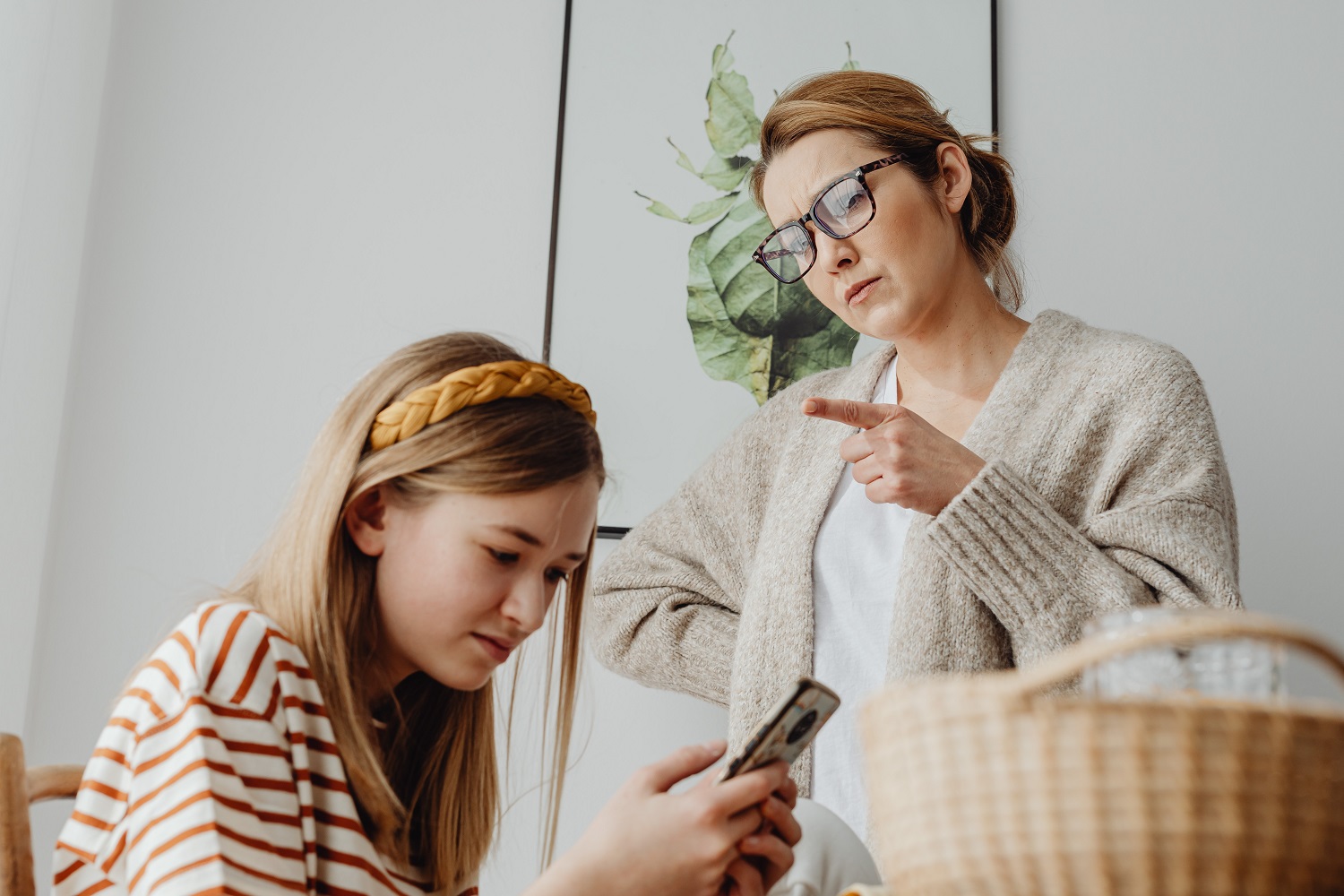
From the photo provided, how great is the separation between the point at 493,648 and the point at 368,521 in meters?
0.14

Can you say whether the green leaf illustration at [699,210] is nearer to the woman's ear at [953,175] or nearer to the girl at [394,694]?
the woman's ear at [953,175]

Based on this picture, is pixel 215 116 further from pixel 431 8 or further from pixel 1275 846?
pixel 1275 846

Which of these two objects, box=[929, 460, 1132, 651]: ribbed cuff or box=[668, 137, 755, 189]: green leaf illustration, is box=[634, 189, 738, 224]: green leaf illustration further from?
box=[929, 460, 1132, 651]: ribbed cuff

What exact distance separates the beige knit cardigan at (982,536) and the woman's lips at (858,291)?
0.15 metres

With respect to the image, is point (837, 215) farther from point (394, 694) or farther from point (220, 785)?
point (220, 785)

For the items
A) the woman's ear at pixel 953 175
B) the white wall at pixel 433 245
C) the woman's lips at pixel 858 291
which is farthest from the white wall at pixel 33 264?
the woman's ear at pixel 953 175

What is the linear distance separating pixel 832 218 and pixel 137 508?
1.02 metres

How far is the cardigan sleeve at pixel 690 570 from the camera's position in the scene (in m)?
1.50

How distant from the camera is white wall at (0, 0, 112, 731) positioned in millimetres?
1428

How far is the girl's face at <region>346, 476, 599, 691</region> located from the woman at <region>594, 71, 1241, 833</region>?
0.99ft

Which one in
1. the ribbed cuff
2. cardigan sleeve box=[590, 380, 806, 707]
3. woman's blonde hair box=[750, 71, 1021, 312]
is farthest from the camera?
cardigan sleeve box=[590, 380, 806, 707]

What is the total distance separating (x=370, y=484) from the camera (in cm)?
91

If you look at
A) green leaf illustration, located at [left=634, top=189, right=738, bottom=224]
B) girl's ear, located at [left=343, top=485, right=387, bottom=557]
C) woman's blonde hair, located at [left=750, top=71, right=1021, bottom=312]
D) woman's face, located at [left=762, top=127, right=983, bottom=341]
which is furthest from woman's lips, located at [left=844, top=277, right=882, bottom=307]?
girl's ear, located at [left=343, top=485, right=387, bottom=557]

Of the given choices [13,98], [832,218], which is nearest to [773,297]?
[832,218]
